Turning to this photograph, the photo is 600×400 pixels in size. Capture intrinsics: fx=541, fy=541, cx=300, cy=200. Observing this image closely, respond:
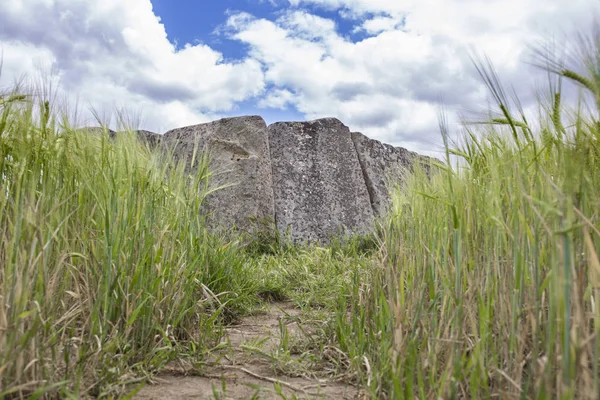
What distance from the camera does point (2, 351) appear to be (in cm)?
114

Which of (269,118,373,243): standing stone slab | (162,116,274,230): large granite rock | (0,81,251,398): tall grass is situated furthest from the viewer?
(269,118,373,243): standing stone slab

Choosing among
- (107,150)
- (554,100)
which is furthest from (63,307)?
(554,100)

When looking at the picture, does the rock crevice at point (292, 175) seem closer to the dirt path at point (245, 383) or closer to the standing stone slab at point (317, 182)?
the standing stone slab at point (317, 182)

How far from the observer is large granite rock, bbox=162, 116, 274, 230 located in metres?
4.16

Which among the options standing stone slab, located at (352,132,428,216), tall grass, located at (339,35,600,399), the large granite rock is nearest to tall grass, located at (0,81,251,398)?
tall grass, located at (339,35,600,399)

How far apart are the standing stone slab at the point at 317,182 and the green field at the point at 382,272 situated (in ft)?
7.26

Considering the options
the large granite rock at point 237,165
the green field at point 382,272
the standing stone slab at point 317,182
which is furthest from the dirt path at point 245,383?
the standing stone slab at point 317,182

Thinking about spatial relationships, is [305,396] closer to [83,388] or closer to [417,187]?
[83,388]

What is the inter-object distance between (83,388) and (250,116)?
337cm

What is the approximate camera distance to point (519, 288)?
1.05 metres

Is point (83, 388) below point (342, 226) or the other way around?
below

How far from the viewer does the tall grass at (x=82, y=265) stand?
1.22 metres

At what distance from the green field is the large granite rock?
195 cm

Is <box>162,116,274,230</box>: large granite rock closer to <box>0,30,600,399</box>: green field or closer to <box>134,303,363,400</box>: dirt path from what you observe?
<box>0,30,600,399</box>: green field
